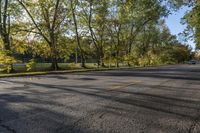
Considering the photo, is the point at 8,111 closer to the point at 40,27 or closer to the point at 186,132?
the point at 186,132

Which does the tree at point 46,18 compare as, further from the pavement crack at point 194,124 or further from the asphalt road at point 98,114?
the pavement crack at point 194,124

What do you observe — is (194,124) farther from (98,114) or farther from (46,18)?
(46,18)

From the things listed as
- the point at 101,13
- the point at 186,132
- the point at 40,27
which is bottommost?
the point at 186,132

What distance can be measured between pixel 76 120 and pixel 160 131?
5.62ft

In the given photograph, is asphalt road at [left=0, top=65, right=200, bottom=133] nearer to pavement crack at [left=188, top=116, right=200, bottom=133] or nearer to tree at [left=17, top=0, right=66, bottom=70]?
pavement crack at [left=188, top=116, right=200, bottom=133]

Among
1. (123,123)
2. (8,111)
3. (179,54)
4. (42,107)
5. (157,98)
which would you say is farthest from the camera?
(179,54)

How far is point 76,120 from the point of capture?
658cm

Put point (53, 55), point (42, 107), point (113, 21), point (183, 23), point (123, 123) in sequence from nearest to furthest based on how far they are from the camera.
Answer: point (123, 123) → point (42, 107) → point (53, 55) → point (183, 23) → point (113, 21)

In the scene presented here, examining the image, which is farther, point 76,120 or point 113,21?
point 113,21

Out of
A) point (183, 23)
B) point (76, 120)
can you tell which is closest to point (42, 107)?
point (76, 120)

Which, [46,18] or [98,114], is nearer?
[98,114]

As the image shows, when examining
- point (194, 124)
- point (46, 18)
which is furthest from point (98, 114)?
point (46, 18)

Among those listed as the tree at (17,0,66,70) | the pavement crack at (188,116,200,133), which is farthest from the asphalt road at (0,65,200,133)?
the tree at (17,0,66,70)

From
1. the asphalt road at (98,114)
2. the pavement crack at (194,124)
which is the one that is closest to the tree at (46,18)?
the asphalt road at (98,114)
